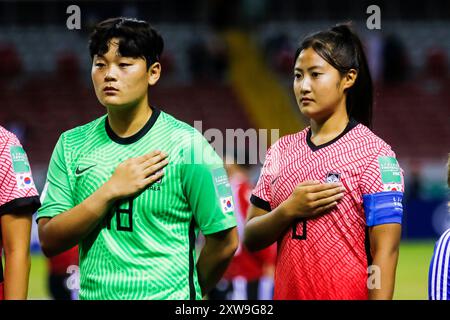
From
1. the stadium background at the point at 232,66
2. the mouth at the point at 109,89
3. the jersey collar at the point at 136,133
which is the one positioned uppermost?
the stadium background at the point at 232,66

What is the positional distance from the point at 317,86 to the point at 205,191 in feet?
2.12

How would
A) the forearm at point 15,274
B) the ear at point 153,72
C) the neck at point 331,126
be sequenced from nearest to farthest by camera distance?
1. the forearm at point 15,274
2. the ear at point 153,72
3. the neck at point 331,126

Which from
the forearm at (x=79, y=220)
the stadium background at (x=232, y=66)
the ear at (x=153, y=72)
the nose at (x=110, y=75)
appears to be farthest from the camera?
the stadium background at (x=232, y=66)

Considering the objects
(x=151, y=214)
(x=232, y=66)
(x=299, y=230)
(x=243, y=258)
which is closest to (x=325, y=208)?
(x=299, y=230)

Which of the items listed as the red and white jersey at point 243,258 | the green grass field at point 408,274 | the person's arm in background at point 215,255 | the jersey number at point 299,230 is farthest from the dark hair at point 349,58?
the green grass field at point 408,274

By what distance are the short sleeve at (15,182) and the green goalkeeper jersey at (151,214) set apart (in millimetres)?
181

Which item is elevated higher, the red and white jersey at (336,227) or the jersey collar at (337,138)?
the jersey collar at (337,138)

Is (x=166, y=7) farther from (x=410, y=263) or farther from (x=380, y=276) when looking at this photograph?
(x=380, y=276)

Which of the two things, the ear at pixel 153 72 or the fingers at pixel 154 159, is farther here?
the ear at pixel 153 72

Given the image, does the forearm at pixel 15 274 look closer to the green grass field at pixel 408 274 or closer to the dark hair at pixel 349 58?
the dark hair at pixel 349 58

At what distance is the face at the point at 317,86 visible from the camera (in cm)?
386

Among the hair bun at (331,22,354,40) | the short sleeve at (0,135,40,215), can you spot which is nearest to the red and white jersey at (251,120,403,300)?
the hair bun at (331,22,354,40)

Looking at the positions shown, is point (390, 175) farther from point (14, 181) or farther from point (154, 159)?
point (14, 181)

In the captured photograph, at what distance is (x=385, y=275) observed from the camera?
3.56 meters
